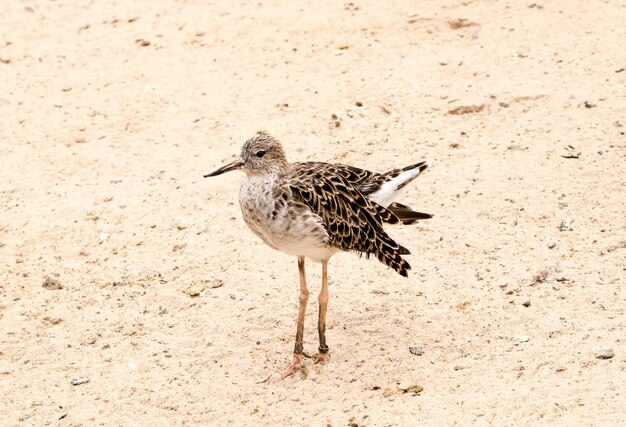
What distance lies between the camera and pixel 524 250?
8.10 meters

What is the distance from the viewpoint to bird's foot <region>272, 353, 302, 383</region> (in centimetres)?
709

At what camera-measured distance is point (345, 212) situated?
23.5ft

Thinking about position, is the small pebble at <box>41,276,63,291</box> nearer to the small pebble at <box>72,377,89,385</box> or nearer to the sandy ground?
the sandy ground

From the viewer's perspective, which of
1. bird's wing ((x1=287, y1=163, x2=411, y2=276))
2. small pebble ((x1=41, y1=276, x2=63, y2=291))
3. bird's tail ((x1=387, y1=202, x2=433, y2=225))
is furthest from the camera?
small pebble ((x1=41, y1=276, x2=63, y2=291))

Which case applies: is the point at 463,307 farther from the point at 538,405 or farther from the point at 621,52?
the point at 621,52

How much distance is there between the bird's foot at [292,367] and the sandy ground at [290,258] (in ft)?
→ 0.46

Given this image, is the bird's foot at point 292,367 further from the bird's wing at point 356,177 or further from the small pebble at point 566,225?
the small pebble at point 566,225

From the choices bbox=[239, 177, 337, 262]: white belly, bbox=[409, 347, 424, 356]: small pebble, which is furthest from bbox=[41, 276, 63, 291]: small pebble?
bbox=[409, 347, 424, 356]: small pebble

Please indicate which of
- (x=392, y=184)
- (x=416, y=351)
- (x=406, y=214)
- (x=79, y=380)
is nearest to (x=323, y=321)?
(x=416, y=351)

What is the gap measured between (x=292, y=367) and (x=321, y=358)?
0.84 ft

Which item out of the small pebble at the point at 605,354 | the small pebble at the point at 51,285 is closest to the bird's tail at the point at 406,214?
the small pebble at the point at 605,354

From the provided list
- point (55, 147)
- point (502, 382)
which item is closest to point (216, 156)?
point (55, 147)

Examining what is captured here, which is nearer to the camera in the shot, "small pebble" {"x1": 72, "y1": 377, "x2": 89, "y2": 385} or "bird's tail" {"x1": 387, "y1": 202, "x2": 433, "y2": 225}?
"small pebble" {"x1": 72, "y1": 377, "x2": 89, "y2": 385}

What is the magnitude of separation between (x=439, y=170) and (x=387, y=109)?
1.32 meters
